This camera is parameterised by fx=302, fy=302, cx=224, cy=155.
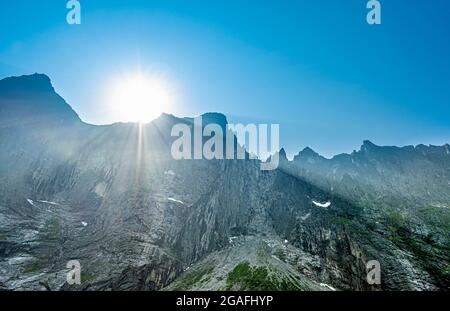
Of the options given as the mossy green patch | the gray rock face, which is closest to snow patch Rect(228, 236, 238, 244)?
the gray rock face

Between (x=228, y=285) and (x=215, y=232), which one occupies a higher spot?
(x=215, y=232)

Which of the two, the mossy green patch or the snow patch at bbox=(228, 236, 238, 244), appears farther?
the snow patch at bbox=(228, 236, 238, 244)

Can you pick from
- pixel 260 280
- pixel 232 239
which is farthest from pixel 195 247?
pixel 260 280

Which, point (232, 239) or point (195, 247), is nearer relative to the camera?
point (195, 247)

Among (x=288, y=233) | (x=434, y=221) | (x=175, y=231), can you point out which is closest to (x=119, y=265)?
(x=175, y=231)

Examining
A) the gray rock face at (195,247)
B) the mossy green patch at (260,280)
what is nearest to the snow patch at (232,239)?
the gray rock face at (195,247)

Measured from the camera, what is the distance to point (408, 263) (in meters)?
148

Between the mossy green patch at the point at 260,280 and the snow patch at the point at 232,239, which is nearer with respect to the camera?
the mossy green patch at the point at 260,280

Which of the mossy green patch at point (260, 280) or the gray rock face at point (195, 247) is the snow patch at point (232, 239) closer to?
the gray rock face at point (195, 247)

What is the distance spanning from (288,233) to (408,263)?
64.4m

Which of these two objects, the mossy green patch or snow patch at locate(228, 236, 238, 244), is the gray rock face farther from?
snow patch at locate(228, 236, 238, 244)

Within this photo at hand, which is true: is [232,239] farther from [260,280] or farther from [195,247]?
[260,280]
